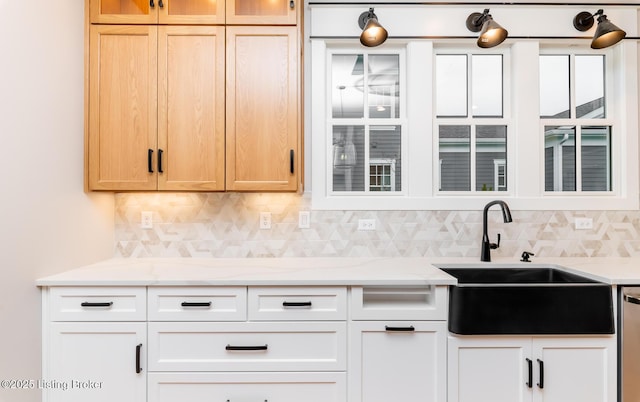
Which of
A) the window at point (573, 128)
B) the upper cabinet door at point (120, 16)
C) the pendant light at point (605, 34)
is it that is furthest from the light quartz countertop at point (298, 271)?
the upper cabinet door at point (120, 16)

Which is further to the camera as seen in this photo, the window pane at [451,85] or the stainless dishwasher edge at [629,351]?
the window pane at [451,85]

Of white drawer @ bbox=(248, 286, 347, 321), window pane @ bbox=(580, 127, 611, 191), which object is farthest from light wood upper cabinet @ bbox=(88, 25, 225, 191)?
window pane @ bbox=(580, 127, 611, 191)

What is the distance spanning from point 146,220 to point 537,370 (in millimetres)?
2371

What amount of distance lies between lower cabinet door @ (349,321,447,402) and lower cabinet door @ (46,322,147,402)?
3.34 feet

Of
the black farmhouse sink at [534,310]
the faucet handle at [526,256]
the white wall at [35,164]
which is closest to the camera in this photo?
the white wall at [35,164]

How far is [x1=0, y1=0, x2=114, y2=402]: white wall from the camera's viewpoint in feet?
4.89

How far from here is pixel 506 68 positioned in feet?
7.76

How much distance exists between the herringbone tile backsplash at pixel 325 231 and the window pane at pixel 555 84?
724 millimetres

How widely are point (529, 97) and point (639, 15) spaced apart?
906 mm

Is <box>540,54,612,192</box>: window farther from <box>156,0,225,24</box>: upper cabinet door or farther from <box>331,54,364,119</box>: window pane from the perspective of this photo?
<box>156,0,225,24</box>: upper cabinet door

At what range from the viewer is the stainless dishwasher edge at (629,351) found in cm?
162

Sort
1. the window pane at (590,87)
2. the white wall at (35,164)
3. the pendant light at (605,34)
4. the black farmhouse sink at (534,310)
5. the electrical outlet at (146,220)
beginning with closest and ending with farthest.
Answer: the white wall at (35,164) → the black farmhouse sink at (534,310) → the pendant light at (605,34) → the electrical outlet at (146,220) → the window pane at (590,87)

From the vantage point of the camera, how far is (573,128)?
7.81 feet

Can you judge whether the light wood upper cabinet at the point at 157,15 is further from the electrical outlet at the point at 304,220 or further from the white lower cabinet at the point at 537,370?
the white lower cabinet at the point at 537,370
